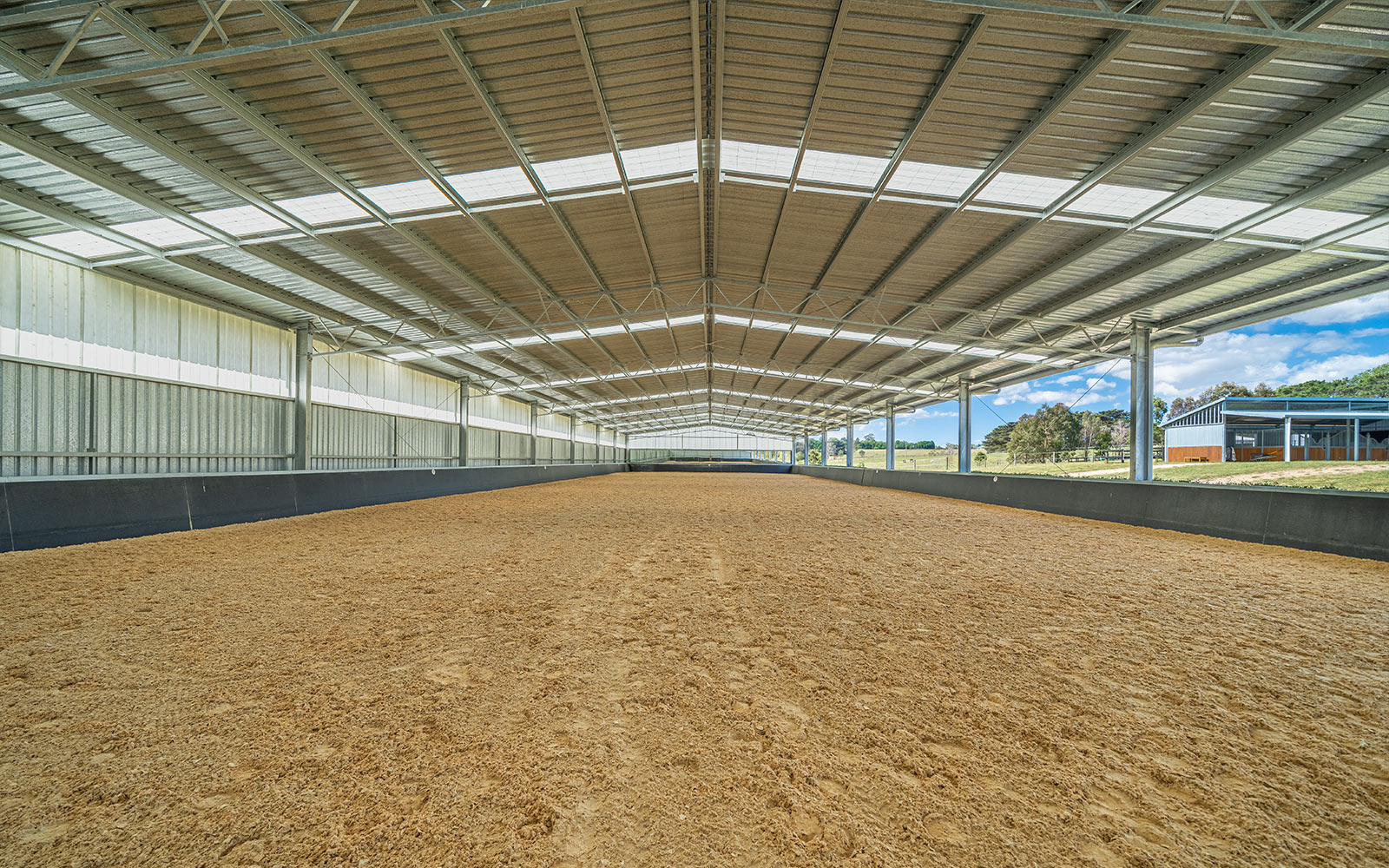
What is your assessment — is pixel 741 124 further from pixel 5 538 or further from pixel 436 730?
pixel 5 538

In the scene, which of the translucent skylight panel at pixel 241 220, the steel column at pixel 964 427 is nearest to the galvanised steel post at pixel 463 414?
the translucent skylight panel at pixel 241 220

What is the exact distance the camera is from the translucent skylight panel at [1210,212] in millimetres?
9086

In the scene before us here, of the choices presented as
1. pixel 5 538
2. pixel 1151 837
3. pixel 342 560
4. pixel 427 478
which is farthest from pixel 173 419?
pixel 1151 837

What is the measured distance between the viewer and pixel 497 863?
5.36ft

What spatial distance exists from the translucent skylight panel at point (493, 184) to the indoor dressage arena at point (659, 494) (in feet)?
0.42

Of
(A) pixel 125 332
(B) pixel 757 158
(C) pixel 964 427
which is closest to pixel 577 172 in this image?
(B) pixel 757 158

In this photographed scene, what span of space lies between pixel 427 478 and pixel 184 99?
469 inches

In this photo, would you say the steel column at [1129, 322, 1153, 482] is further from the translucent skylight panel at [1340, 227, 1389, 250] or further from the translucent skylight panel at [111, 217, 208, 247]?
the translucent skylight panel at [111, 217, 208, 247]

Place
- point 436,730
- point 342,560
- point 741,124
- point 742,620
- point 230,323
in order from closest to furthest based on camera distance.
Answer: point 436,730 → point 742,620 → point 342,560 → point 741,124 → point 230,323

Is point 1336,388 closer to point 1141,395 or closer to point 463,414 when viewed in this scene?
point 1141,395

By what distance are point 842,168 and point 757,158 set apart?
1.61 metres

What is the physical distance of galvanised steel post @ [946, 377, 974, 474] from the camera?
2338cm

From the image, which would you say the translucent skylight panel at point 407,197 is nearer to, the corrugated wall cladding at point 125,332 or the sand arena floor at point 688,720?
the sand arena floor at point 688,720

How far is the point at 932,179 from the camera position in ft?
32.0
